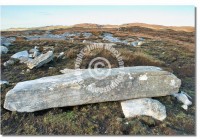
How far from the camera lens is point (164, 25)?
10961 millimetres

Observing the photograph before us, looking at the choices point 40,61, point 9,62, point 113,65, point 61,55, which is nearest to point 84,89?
point 113,65

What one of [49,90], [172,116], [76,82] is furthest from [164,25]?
[49,90]

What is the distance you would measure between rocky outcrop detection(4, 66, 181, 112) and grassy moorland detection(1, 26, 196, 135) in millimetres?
305

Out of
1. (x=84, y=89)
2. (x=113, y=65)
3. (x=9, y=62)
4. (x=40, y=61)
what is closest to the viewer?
(x=84, y=89)

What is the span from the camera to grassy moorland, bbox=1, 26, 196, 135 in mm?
7453

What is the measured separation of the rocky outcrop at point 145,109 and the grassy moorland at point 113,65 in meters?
0.16

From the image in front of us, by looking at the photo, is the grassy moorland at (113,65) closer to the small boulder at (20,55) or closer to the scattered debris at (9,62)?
the scattered debris at (9,62)

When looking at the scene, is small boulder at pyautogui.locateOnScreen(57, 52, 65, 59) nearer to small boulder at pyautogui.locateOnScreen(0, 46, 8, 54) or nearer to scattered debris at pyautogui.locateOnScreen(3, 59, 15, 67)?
scattered debris at pyautogui.locateOnScreen(3, 59, 15, 67)

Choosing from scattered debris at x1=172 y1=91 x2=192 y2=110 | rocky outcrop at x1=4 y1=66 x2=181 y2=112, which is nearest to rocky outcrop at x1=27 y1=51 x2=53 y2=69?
rocky outcrop at x1=4 y1=66 x2=181 y2=112

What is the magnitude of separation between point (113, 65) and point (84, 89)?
3.02m

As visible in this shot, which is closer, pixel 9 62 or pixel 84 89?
pixel 84 89

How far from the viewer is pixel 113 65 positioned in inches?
412

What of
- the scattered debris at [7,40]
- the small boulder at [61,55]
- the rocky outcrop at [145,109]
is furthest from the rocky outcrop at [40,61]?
the rocky outcrop at [145,109]

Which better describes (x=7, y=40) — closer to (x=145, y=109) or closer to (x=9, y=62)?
(x=9, y=62)
